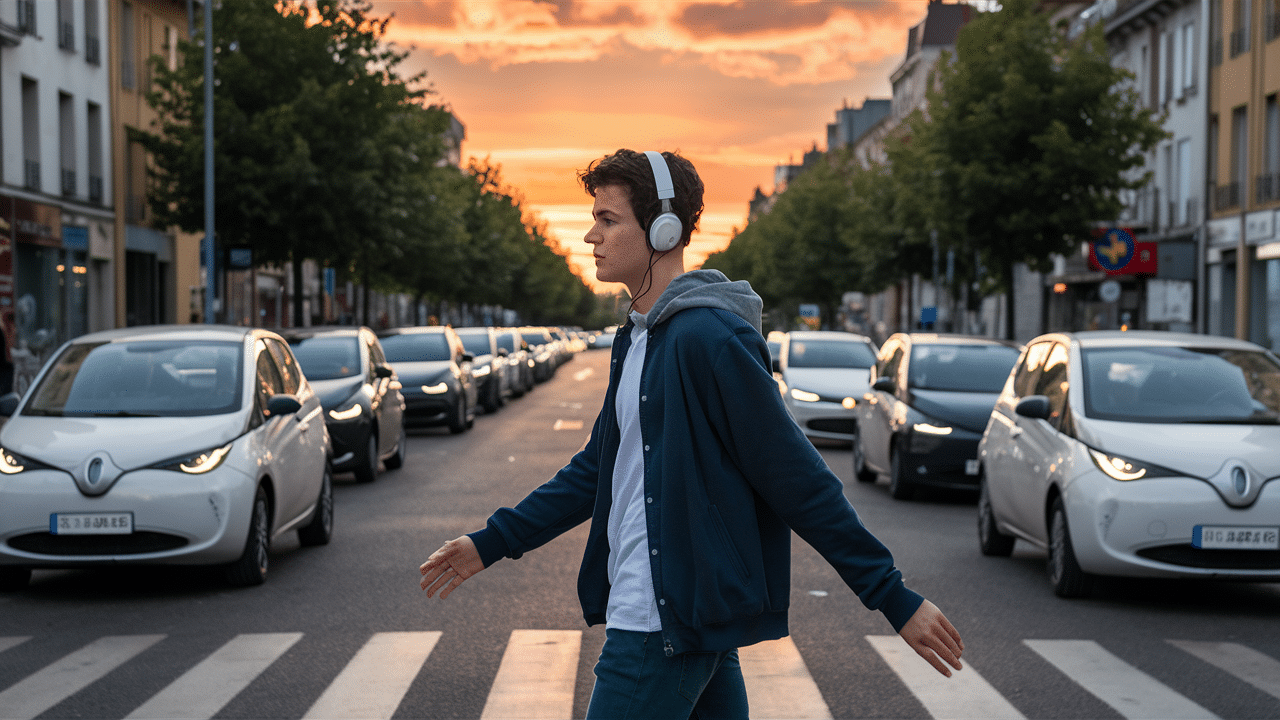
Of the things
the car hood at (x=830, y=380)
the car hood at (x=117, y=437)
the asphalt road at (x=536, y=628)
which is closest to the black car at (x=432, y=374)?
the car hood at (x=830, y=380)

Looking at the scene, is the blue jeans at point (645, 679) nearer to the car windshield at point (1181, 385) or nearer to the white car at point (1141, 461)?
the white car at point (1141, 461)

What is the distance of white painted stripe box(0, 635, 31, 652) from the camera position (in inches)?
298

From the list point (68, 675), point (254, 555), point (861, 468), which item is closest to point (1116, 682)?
point (68, 675)

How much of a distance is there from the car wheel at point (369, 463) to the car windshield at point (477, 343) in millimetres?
14868

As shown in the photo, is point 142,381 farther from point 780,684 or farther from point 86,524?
point 780,684

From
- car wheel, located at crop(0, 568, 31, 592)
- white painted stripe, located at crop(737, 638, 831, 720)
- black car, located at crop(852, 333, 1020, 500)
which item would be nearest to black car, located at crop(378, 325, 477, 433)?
black car, located at crop(852, 333, 1020, 500)

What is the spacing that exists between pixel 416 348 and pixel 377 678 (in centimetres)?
1775

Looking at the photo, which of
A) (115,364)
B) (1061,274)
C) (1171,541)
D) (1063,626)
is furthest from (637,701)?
(1061,274)

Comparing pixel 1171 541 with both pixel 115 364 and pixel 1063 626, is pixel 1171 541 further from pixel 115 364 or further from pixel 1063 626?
pixel 115 364

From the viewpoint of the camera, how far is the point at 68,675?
6.85 meters

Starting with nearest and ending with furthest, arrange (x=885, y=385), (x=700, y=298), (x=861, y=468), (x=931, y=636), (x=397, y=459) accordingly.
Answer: (x=931, y=636) < (x=700, y=298) < (x=885, y=385) < (x=861, y=468) < (x=397, y=459)

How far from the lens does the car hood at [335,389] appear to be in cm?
1631

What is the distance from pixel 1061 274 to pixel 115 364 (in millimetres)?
44730

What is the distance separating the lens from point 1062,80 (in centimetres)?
3256
